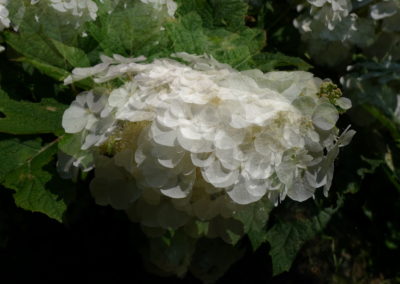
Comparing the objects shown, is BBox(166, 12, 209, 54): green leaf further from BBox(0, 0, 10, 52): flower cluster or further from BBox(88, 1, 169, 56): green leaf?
BBox(0, 0, 10, 52): flower cluster

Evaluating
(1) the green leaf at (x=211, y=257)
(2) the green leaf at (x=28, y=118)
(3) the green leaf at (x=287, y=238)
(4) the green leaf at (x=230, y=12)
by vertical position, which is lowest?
(1) the green leaf at (x=211, y=257)

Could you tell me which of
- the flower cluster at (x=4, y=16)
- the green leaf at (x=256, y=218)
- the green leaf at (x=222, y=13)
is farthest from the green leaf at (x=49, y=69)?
the green leaf at (x=256, y=218)

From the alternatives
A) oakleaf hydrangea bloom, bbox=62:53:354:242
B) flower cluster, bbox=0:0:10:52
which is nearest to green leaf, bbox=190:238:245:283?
oakleaf hydrangea bloom, bbox=62:53:354:242

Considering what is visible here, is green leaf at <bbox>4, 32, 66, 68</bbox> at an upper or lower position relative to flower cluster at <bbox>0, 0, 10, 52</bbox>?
lower

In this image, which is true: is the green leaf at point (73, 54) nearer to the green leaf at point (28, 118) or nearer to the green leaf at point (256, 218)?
the green leaf at point (28, 118)

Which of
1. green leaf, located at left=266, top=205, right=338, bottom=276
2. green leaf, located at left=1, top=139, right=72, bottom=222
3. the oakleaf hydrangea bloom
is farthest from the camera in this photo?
green leaf, located at left=266, top=205, right=338, bottom=276

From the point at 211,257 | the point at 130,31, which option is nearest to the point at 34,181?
the point at 130,31
